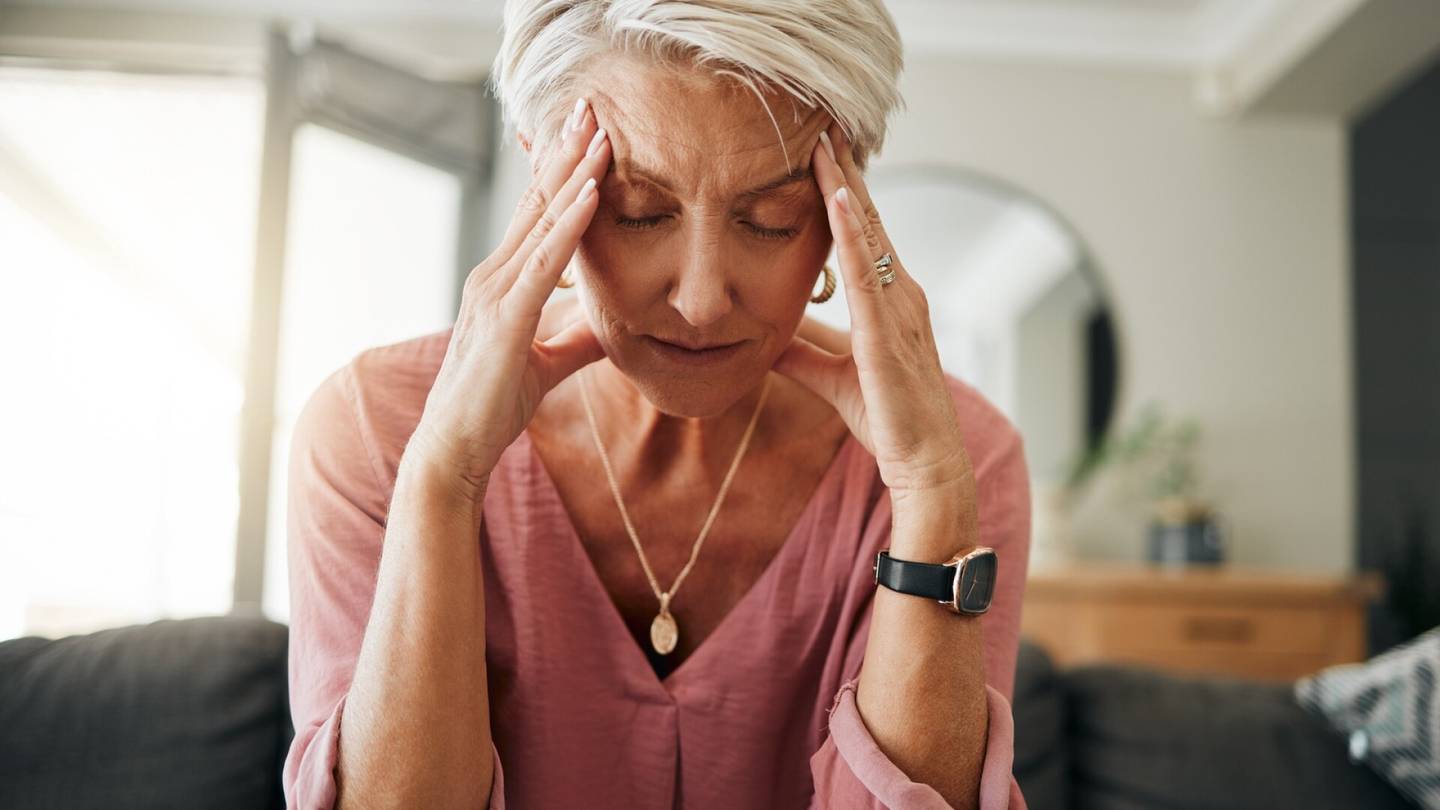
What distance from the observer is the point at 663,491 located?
3.90 feet

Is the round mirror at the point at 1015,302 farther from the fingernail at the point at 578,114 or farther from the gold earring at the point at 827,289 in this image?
the fingernail at the point at 578,114

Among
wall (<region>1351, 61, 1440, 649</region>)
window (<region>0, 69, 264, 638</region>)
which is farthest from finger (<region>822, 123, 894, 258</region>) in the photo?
window (<region>0, 69, 264, 638</region>)

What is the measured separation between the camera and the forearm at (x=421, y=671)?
0.88 metres

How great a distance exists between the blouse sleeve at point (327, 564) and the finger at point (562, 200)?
256 millimetres

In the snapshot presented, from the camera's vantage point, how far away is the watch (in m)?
0.93

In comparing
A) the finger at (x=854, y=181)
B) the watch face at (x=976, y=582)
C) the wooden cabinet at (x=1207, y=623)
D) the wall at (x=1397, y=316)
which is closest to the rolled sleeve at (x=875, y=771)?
the watch face at (x=976, y=582)

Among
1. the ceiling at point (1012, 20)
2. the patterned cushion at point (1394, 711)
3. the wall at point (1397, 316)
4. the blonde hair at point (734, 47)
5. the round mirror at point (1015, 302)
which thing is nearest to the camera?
the blonde hair at point (734, 47)

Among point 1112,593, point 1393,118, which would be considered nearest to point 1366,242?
point 1393,118

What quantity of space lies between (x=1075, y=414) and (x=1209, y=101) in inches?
52.7

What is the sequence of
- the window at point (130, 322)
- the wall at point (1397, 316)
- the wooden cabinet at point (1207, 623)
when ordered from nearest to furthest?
the wooden cabinet at point (1207, 623) → the wall at point (1397, 316) → the window at point (130, 322)

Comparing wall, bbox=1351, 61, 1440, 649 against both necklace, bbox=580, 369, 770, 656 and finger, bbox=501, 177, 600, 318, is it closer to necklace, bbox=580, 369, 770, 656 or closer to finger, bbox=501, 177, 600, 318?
necklace, bbox=580, 369, 770, 656

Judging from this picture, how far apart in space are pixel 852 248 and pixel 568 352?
300 mm

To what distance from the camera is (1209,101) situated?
402 centimetres

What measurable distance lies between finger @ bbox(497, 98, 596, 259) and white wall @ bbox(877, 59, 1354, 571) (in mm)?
3208
